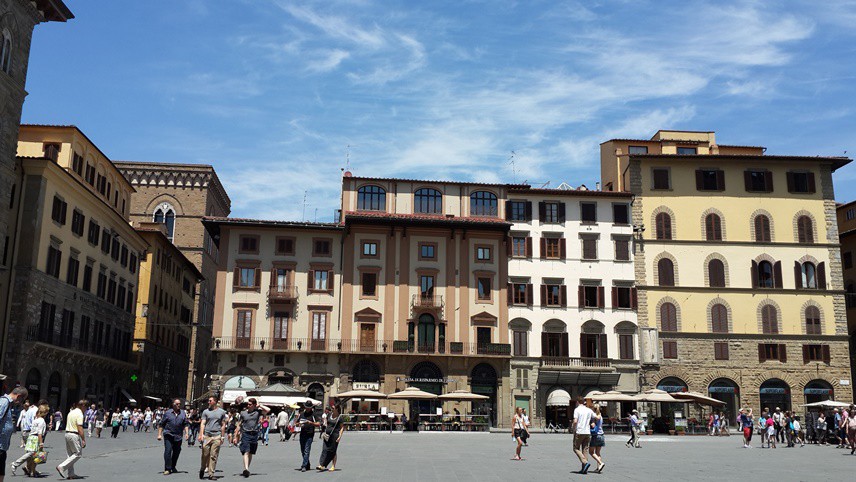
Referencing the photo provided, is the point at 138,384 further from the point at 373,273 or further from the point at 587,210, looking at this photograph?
the point at 587,210

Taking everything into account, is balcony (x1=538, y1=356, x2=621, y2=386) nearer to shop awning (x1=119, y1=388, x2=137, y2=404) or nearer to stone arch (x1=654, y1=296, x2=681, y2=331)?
stone arch (x1=654, y1=296, x2=681, y2=331)

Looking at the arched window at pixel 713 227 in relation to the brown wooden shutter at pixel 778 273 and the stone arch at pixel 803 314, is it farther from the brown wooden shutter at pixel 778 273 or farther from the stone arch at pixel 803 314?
the stone arch at pixel 803 314

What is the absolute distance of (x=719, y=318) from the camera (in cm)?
5594

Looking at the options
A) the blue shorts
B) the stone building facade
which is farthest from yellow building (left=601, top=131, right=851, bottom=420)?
the blue shorts

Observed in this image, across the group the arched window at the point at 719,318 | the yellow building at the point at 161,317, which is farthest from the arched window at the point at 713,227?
the yellow building at the point at 161,317

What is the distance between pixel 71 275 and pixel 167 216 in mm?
33342

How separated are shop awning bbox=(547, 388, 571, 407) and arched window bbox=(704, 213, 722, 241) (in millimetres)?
14934

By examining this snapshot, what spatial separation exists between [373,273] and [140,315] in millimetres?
16974

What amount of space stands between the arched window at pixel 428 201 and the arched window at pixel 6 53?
26702 mm

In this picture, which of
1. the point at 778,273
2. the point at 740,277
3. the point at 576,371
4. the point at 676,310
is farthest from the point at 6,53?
the point at 778,273

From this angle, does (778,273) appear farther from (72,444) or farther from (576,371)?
(72,444)

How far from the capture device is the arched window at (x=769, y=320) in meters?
55.9

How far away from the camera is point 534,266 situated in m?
56.3

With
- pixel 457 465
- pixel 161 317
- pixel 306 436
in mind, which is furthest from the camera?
pixel 161 317
